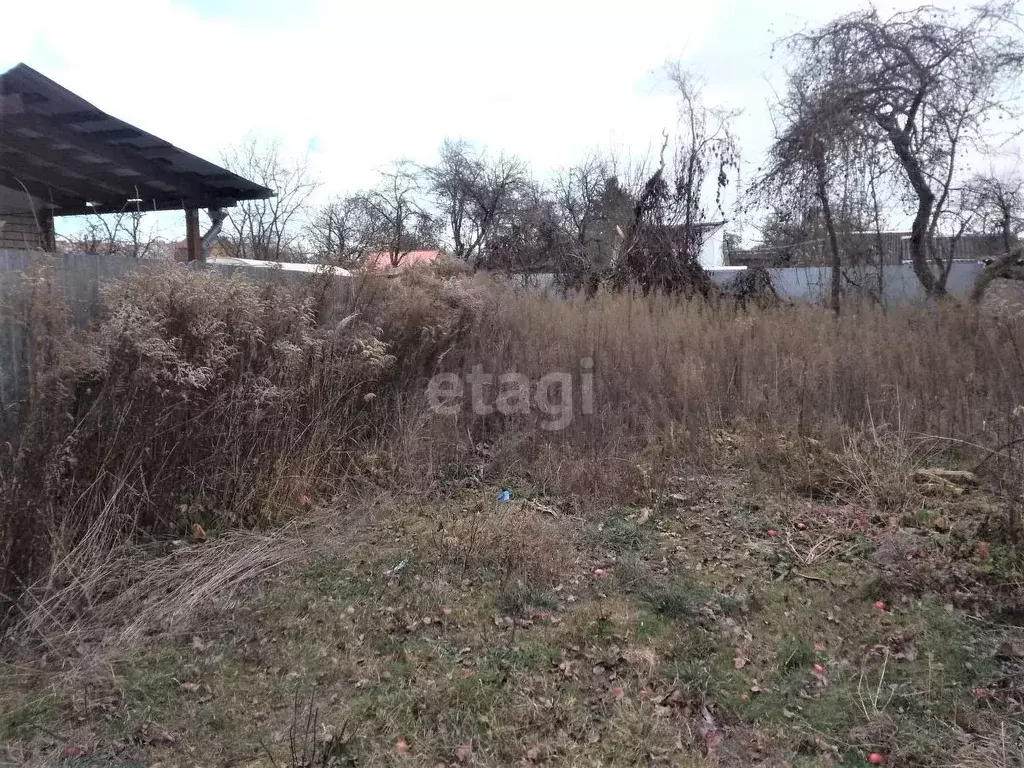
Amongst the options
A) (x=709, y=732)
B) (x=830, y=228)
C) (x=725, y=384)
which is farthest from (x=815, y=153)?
(x=709, y=732)

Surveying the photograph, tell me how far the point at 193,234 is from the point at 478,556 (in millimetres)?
7118

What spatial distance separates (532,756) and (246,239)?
22897 millimetres

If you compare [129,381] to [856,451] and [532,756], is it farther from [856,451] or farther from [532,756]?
[856,451]

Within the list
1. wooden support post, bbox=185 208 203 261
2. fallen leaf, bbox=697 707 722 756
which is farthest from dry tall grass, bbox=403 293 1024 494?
wooden support post, bbox=185 208 203 261

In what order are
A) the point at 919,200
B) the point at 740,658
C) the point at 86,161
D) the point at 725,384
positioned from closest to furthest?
the point at 740,658 → the point at 725,384 → the point at 86,161 → the point at 919,200

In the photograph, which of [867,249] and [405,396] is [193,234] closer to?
[405,396]

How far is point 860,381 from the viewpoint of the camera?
605 centimetres

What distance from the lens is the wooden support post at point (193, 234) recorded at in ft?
28.7

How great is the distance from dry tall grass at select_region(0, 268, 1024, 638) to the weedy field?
0.03 meters

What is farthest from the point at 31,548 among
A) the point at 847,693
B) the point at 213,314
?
the point at 847,693

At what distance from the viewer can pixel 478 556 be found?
3.81 m

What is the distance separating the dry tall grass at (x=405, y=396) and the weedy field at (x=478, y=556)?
3 centimetres

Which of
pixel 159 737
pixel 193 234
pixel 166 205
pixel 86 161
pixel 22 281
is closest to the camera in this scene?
pixel 159 737

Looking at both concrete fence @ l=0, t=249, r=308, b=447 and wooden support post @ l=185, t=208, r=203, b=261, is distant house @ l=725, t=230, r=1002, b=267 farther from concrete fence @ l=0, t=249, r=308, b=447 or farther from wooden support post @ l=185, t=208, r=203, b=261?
concrete fence @ l=0, t=249, r=308, b=447
